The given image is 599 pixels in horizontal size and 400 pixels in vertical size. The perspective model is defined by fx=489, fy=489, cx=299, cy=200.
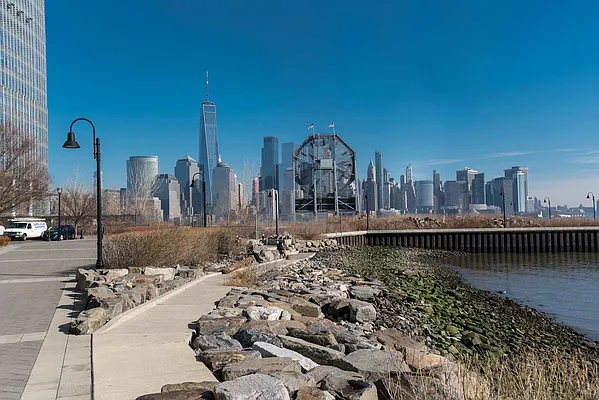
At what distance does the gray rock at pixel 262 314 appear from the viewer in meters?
8.52

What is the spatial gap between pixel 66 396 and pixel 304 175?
193 feet

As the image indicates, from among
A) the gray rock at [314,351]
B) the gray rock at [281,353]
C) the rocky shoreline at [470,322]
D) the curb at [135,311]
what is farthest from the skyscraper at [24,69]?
the gray rock at [281,353]

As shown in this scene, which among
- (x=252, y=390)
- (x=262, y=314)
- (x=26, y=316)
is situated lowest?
(x=26, y=316)

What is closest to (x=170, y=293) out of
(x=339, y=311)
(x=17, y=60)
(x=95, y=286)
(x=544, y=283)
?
(x=95, y=286)

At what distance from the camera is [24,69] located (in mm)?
99000

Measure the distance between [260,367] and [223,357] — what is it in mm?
686

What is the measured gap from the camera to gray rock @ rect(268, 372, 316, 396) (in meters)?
4.57

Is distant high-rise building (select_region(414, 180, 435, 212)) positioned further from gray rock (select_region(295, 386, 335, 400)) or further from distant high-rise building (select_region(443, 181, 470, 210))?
gray rock (select_region(295, 386, 335, 400))

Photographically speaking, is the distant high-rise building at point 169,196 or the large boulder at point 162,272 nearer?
the large boulder at point 162,272

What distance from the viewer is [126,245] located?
16.3 m

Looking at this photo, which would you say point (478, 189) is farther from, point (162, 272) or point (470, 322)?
point (162, 272)

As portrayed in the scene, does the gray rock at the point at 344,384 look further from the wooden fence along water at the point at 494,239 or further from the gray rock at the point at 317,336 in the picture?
the wooden fence along water at the point at 494,239

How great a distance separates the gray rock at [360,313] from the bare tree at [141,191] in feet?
133

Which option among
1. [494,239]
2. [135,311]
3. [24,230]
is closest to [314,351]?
→ [135,311]
